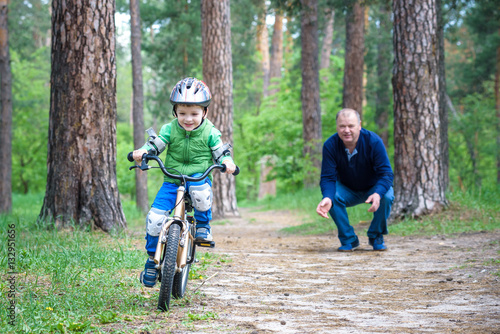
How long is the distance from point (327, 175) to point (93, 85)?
11.7 feet

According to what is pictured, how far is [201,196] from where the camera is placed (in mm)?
4066

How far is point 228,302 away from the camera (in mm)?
4102

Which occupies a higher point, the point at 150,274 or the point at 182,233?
the point at 182,233

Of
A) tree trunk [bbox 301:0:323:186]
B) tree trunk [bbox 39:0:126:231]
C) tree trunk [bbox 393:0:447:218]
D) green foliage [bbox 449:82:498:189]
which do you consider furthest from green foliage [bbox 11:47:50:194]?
tree trunk [bbox 393:0:447:218]

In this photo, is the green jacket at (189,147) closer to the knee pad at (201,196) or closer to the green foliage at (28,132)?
the knee pad at (201,196)

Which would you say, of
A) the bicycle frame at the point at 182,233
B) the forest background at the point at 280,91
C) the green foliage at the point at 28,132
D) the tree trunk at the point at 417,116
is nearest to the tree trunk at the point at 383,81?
the forest background at the point at 280,91

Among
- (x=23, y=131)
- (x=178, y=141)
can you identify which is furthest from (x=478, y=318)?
(x=23, y=131)

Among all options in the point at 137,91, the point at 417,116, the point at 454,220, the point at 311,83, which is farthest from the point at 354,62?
the point at 454,220

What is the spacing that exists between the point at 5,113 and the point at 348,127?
480 inches

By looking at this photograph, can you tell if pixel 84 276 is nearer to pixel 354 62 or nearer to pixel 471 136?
pixel 354 62

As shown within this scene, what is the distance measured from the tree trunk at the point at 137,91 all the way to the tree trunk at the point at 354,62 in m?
7.14

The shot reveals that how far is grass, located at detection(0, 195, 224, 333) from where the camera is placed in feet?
10.8

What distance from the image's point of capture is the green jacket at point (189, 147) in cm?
416

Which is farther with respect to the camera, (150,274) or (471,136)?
(471,136)
